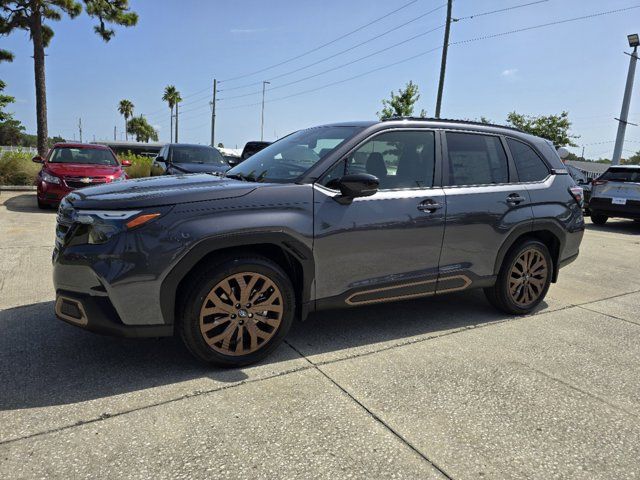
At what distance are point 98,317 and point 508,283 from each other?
3.53m

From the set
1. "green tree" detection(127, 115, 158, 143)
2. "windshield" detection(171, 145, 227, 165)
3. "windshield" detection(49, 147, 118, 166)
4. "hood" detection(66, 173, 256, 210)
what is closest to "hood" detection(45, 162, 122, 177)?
"windshield" detection(49, 147, 118, 166)

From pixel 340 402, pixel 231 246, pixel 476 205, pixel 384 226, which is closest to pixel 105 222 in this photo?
pixel 231 246

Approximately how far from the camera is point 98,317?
2951 mm

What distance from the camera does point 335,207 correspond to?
350cm

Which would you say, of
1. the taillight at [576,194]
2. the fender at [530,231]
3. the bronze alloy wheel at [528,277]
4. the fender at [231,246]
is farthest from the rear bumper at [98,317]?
the taillight at [576,194]

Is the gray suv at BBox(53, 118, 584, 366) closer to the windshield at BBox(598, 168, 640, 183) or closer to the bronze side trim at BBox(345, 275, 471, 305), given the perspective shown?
the bronze side trim at BBox(345, 275, 471, 305)

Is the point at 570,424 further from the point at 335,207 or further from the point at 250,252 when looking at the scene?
the point at 250,252

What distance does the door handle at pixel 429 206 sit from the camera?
153 inches

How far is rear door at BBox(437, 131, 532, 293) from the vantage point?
13.5 ft

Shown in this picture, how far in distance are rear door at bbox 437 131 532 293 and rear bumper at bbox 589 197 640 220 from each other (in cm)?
922

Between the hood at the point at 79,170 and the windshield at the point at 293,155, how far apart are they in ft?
26.1

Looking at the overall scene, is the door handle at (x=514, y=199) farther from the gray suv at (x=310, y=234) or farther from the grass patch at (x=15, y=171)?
the grass patch at (x=15, y=171)

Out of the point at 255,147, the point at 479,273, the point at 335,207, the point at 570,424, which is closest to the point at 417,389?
the point at 570,424

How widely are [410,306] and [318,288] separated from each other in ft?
5.63
